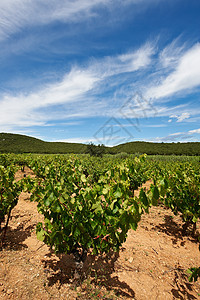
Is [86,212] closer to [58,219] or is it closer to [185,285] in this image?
[58,219]

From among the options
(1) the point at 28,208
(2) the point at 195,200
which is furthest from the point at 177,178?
(1) the point at 28,208

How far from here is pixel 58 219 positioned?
7.77 feet

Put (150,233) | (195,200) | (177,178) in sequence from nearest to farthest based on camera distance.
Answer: (195,200) → (150,233) → (177,178)

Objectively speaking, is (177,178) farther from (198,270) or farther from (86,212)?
(86,212)

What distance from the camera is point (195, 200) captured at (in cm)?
416

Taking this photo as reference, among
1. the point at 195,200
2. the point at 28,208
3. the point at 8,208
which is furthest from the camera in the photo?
the point at 28,208

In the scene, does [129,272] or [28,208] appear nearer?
[129,272]

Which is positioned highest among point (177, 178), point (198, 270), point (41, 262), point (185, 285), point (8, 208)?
point (177, 178)

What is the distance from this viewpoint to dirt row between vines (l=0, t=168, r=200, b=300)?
97.7 inches

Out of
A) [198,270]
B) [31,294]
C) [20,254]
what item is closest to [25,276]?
[31,294]

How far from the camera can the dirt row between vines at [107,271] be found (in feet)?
8.14

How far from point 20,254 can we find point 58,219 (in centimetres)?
175

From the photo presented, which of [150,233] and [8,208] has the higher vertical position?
[8,208]

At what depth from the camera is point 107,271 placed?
9.77ft
